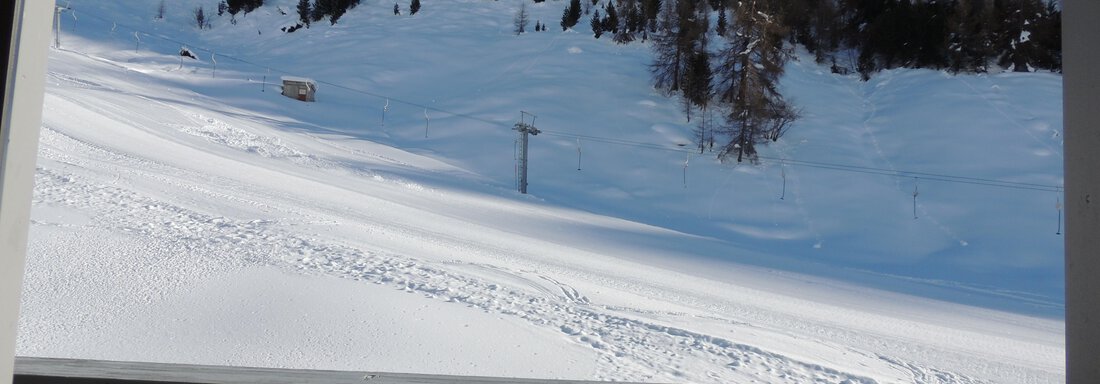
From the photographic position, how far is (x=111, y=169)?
9383 millimetres

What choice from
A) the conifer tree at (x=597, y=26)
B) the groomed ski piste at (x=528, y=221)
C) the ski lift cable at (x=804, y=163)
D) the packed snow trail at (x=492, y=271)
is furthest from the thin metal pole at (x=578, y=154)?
the conifer tree at (x=597, y=26)

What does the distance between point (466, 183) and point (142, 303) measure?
12466mm

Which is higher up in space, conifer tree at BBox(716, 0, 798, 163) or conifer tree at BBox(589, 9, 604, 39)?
conifer tree at BBox(589, 9, 604, 39)

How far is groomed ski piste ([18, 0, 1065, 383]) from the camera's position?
4305 millimetres

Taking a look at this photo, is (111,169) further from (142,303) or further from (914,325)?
(914,325)

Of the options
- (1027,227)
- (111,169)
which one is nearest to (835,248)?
(1027,227)

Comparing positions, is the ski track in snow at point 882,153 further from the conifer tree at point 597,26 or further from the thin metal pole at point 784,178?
the conifer tree at point 597,26

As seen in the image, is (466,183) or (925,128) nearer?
(466,183)

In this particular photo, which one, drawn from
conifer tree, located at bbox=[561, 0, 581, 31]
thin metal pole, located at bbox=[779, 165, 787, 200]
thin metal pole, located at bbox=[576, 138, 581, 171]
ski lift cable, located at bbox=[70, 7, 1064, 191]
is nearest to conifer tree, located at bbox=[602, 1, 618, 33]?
conifer tree, located at bbox=[561, 0, 581, 31]

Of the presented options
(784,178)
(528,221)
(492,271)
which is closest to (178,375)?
(492,271)

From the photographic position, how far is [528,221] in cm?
1210

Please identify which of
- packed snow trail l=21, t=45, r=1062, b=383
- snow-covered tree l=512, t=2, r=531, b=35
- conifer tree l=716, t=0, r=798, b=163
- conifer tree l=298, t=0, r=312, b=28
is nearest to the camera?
packed snow trail l=21, t=45, r=1062, b=383

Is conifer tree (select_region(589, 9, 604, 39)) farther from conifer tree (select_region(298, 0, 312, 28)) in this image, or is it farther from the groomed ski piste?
conifer tree (select_region(298, 0, 312, 28))

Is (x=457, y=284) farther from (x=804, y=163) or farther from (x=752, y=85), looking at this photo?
(x=752, y=85)
